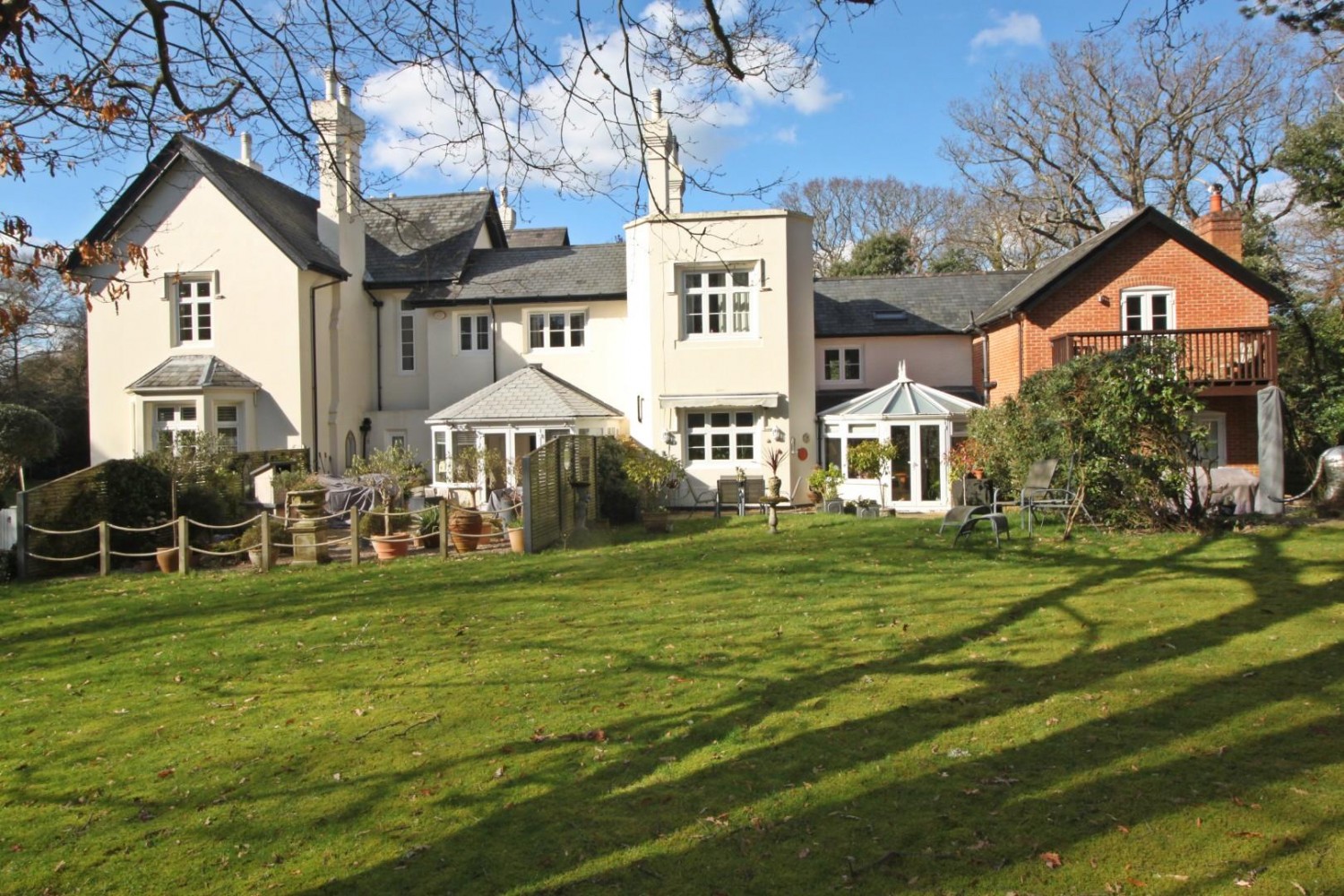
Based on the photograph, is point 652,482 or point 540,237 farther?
point 540,237

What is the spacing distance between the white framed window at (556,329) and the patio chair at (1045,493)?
1305 cm

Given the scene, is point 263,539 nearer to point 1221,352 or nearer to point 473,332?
point 473,332

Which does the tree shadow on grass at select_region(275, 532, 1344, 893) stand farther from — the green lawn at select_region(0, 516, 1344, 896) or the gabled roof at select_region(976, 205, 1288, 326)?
the gabled roof at select_region(976, 205, 1288, 326)

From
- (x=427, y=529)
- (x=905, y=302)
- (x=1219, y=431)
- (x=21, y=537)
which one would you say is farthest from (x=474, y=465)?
(x=1219, y=431)

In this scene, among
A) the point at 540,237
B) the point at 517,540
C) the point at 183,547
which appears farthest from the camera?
the point at 540,237

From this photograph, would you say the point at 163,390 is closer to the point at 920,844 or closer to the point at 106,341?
the point at 106,341

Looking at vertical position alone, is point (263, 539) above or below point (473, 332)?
below

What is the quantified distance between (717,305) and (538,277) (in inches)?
209

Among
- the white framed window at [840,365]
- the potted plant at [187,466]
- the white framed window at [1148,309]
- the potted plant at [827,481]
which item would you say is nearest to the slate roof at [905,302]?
the white framed window at [840,365]

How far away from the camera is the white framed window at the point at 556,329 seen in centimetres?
2466

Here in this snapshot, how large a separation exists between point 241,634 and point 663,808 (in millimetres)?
6143

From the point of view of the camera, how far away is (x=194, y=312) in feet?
74.4

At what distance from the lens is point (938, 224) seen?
44.3 meters

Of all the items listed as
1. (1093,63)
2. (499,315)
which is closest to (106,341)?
(499,315)
